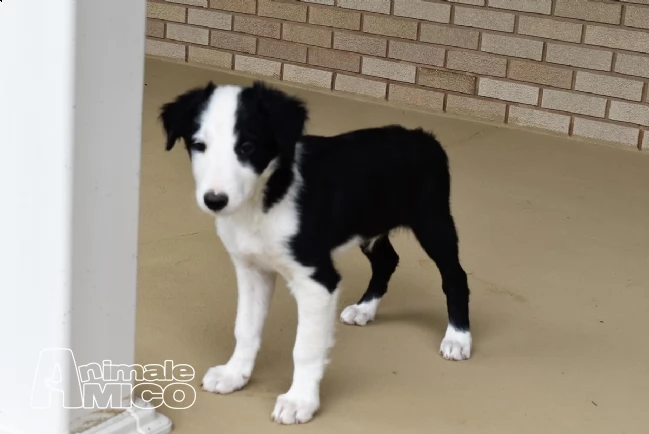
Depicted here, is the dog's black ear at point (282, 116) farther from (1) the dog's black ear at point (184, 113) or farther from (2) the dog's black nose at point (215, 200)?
(2) the dog's black nose at point (215, 200)

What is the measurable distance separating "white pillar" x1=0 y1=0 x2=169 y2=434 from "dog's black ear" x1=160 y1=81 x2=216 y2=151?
22cm

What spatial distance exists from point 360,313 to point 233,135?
113cm

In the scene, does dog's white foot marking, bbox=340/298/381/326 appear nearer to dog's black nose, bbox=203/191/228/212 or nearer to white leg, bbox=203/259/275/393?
white leg, bbox=203/259/275/393

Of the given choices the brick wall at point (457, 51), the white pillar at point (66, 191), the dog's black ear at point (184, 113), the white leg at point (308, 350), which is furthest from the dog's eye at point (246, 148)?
the brick wall at point (457, 51)

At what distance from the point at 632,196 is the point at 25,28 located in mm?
3678

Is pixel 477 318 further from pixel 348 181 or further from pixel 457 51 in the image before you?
pixel 457 51

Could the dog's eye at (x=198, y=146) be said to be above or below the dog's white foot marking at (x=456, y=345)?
above

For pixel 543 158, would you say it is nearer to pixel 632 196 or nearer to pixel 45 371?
pixel 632 196

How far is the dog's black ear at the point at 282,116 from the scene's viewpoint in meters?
2.43

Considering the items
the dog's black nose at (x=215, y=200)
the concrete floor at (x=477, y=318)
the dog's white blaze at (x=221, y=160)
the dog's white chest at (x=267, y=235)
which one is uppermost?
the dog's white blaze at (x=221, y=160)

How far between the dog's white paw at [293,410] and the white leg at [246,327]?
19 cm

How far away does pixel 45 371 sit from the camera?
2.22 meters

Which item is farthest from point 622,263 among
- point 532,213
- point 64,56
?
point 64,56

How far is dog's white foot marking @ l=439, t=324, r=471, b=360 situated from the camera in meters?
3.03
